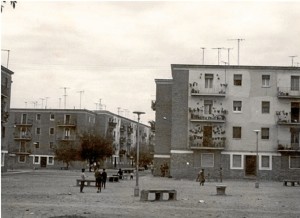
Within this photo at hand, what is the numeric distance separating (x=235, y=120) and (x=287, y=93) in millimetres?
6065

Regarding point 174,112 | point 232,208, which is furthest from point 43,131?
point 232,208

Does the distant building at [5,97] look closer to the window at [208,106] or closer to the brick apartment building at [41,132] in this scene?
the window at [208,106]

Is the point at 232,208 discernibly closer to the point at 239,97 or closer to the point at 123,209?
the point at 123,209

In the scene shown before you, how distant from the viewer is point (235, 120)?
54.1 meters

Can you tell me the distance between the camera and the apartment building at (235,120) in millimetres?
53062

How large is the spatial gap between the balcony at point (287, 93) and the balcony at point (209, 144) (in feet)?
24.6

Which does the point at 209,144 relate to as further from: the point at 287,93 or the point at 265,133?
the point at 287,93

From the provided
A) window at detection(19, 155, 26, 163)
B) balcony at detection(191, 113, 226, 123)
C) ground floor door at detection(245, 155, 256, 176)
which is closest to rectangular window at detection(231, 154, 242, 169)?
ground floor door at detection(245, 155, 256, 176)

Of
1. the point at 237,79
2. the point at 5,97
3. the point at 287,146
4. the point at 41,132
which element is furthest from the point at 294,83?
the point at 41,132

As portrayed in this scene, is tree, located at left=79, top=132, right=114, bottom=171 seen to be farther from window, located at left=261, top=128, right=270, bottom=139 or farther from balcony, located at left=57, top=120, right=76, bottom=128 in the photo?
window, located at left=261, top=128, right=270, bottom=139

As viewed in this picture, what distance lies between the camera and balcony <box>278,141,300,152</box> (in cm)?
5212

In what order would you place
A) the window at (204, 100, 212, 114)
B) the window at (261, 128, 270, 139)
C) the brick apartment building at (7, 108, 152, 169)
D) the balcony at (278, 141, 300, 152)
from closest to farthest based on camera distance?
the balcony at (278, 141, 300, 152) → the window at (261, 128, 270, 139) → the window at (204, 100, 212, 114) → the brick apartment building at (7, 108, 152, 169)

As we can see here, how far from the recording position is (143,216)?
51.3 feet

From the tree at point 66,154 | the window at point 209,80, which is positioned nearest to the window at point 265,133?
the window at point 209,80
